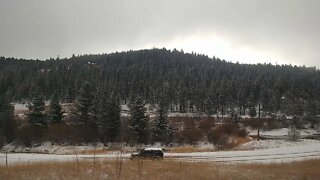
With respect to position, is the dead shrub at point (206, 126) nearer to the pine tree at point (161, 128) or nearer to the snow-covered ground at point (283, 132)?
the snow-covered ground at point (283, 132)

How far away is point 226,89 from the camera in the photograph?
183 meters

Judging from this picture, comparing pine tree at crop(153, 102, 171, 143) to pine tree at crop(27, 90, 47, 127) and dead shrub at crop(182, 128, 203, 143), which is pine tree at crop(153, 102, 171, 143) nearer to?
dead shrub at crop(182, 128, 203, 143)

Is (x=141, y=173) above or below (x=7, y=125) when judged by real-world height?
above

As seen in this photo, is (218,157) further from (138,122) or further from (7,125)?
(7,125)

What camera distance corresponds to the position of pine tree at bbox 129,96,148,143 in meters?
75.8

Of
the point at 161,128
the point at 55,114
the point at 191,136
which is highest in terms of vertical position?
the point at 55,114

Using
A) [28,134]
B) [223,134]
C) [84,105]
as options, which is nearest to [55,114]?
[84,105]

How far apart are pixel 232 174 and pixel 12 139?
65954mm

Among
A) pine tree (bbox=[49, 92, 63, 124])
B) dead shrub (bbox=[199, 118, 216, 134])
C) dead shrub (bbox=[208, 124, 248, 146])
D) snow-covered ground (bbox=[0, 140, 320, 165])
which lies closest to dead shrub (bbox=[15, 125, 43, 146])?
pine tree (bbox=[49, 92, 63, 124])

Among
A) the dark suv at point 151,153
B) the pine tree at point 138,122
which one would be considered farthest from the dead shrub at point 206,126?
the dark suv at point 151,153

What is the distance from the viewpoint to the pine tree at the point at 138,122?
75.8m

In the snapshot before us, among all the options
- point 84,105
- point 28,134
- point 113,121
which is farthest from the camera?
point 84,105

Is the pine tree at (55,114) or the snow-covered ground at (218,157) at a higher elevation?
the pine tree at (55,114)

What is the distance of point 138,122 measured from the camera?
7700 centimetres
